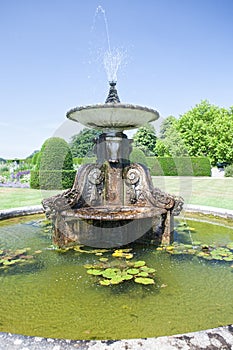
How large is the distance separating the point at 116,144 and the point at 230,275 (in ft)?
8.94

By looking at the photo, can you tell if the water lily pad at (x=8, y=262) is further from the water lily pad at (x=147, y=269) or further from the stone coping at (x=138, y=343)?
the stone coping at (x=138, y=343)

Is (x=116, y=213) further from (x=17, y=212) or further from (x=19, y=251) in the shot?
(x=17, y=212)

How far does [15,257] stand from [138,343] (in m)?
2.88

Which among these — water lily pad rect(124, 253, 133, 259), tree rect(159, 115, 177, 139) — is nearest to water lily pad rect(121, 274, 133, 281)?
water lily pad rect(124, 253, 133, 259)

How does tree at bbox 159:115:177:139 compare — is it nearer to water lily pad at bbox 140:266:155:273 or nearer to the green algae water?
the green algae water

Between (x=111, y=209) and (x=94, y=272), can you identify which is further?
(x=111, y=209)

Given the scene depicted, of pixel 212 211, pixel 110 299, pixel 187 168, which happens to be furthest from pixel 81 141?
pixel 187 168

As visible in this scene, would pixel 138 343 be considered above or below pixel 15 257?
above

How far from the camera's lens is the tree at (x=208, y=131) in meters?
33.9

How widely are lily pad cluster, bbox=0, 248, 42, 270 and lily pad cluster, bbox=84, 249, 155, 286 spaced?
33.7 inches

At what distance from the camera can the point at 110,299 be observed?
3029 millimetres

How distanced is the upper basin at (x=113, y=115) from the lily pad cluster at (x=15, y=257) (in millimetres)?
2118

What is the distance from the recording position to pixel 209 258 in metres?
4.18

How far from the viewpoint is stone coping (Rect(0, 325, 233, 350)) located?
1762 millimetres
